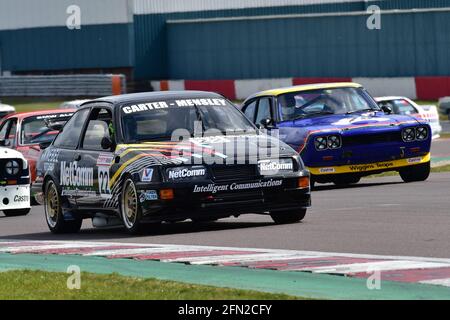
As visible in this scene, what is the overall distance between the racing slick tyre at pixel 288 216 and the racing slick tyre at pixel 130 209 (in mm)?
1453

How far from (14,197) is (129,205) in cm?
552

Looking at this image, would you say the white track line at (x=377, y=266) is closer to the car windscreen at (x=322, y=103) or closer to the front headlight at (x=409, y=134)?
the front headlight at (x=409, y=134)

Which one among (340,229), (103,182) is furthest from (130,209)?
(340,229)

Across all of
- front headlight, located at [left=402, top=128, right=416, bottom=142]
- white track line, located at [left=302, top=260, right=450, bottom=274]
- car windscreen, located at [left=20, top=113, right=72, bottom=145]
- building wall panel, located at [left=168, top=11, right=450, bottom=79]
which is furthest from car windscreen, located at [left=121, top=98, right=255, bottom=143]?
building wall panel, located at [left=168, top=11, right=450, bottom=79]

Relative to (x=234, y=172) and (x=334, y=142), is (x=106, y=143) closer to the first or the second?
(x=234, y=172)

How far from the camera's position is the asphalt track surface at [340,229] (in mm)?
10859

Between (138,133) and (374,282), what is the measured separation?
17.9 ft

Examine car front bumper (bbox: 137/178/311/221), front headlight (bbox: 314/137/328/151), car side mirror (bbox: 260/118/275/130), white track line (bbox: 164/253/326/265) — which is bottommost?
white track line (bbox: 164/253/326/265)

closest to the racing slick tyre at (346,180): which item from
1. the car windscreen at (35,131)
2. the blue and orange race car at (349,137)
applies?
the blue and orange race car at (349,137)

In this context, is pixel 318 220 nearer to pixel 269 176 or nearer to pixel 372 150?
pixel 269 176

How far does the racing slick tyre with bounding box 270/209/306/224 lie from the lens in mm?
13383

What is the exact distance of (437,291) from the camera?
812cm

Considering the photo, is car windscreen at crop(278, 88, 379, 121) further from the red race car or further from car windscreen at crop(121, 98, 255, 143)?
car windscreen at crop(121, 98, 255, 143)

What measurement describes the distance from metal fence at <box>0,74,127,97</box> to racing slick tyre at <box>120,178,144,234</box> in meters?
34.9
